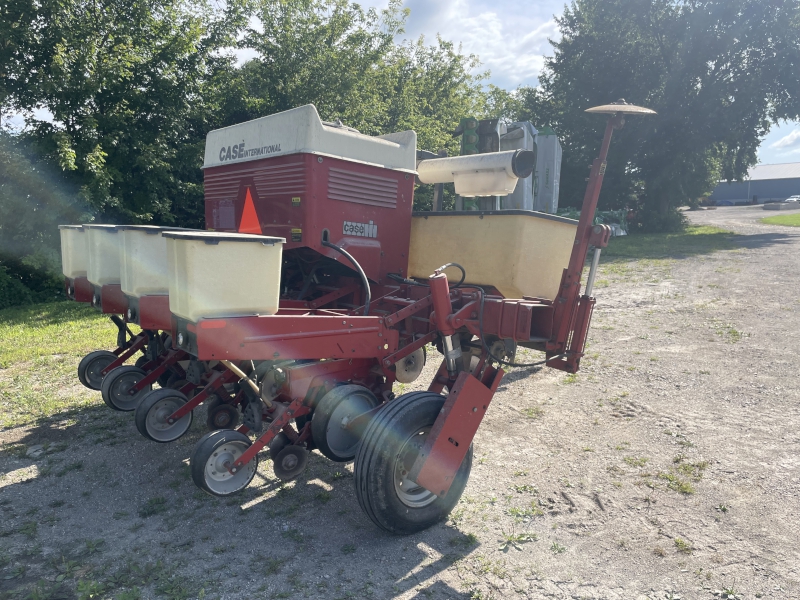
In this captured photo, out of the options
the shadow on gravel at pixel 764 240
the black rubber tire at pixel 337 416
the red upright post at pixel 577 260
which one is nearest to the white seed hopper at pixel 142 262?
the black rubber tire at pixel 337 416

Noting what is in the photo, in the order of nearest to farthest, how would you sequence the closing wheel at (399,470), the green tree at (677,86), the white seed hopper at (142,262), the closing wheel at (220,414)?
the closing wheel at (399,470)
the white seed hopper at (142,262)
the closing wheel at (220,414)
the green tree at (677,86)

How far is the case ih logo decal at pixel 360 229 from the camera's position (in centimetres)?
441

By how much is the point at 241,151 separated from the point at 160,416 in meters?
2.13

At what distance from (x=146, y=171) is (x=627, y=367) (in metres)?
9.96

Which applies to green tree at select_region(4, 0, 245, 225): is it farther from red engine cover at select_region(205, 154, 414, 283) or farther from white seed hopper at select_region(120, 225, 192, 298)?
white seed hopper at select_region(120, 225, 192, 298)

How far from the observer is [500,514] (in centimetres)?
366

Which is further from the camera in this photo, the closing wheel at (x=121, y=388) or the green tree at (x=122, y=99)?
the green tree at (x=122, y=99)

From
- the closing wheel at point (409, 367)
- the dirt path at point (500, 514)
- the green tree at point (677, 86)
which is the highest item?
the green tree at point (677, 86)

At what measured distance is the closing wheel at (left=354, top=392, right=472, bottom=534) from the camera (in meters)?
3.19

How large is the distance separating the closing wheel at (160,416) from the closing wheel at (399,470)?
64.3 inches

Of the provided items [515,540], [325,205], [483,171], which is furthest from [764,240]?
[515,540]

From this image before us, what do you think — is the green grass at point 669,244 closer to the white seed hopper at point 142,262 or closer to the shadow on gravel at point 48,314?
the shadow on gravel at point 48,314

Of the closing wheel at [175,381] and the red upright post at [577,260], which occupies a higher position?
the red upright post at [577,260]

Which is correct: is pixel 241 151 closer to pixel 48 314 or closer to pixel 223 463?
pixel 223 463
